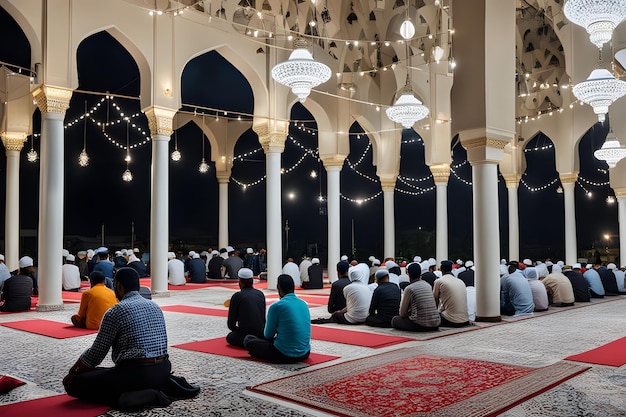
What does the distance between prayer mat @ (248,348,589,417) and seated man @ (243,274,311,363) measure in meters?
0.28

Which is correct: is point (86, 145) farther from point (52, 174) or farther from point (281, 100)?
point (52, 174)

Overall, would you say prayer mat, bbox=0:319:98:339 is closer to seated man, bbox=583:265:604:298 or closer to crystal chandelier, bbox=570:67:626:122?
crystal chandelier, bbox=570:67:626:122

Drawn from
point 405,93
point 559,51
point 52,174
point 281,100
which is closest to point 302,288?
point 281,100

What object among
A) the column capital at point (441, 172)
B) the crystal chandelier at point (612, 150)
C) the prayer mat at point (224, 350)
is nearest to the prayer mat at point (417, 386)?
the prayer mat at point (224, 350)

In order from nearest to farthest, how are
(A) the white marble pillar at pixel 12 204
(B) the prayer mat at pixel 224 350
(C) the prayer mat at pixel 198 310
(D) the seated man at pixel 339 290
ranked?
1. (B) the prayer mat at pixel 224 350
2. (D) the seated man at pixel 339 290
3. (C) the prayer mat at pixel 198 310
4. (A) the white marble pillar at pixel 12 204

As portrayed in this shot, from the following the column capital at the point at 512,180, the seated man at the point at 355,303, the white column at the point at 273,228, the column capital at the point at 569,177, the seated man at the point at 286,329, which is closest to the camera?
the seated man at the point at 286,329

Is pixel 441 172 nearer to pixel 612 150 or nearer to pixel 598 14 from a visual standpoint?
pixel 612 150

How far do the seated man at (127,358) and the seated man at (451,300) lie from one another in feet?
12.2

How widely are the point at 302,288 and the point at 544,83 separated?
7.56m

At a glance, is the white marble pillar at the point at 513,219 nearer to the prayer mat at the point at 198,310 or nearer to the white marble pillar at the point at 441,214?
the white marble pillar at the point at 441,214

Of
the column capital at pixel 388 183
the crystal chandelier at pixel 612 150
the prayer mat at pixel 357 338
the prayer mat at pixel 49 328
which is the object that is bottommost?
the prayer mat at pixel 357 338

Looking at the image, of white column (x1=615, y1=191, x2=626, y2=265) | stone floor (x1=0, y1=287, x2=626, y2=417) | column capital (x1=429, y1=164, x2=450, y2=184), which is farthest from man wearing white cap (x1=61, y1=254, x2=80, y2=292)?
white column (x1=615, y1=191, x2=626, y2=265)

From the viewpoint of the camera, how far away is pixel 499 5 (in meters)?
6.98

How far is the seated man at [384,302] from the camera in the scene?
6.21m
